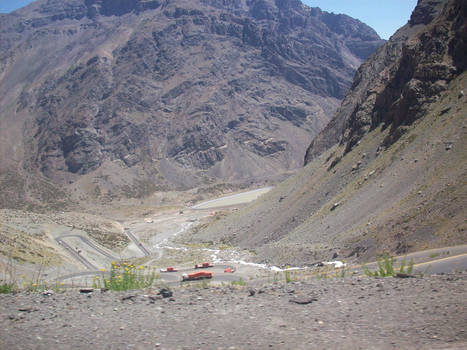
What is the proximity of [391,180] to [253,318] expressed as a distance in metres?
29.5

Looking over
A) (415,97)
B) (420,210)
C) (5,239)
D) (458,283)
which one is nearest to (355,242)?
(420,210)

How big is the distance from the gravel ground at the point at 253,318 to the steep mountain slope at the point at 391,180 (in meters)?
11.5

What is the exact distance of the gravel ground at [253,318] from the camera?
603cm

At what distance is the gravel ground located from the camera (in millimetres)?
6027

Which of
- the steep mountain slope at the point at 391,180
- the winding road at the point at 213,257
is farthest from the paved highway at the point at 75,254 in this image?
the steep mountain slope at the point at 391,180

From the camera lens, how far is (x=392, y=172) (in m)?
34.9

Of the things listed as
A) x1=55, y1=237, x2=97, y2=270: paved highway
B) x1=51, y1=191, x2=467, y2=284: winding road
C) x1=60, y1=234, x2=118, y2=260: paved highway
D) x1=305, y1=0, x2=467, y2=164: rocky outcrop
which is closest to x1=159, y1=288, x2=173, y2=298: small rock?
x1=51, y1=191, x2=467, y2=284: winding road

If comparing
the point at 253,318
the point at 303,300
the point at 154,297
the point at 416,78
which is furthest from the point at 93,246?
the point at 253,318

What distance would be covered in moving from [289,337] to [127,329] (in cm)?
269

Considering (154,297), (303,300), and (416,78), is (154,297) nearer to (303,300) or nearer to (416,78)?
(303,300)

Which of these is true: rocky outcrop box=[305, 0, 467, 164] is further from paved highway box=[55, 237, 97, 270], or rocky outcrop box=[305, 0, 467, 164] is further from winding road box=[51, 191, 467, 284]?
paved highway box=[55, 237, 97, 270]

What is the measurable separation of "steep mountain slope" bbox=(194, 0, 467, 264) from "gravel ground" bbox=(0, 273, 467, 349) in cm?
1154

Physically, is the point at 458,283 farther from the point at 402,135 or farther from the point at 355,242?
the point at 402,135

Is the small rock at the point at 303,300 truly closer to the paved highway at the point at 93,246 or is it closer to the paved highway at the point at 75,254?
the paved highway at the point at 75,254
